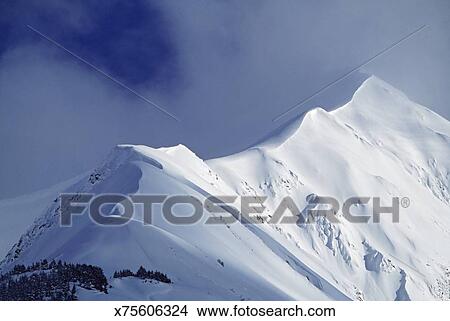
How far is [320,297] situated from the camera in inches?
5015

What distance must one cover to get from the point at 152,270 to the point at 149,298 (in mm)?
18929

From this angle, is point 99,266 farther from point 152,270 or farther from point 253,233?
point 253,233

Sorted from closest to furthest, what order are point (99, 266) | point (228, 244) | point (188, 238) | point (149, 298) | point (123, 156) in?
point (149, 298) → point (99, 266) → point (188, 238) → point (228, 244) → point (123, 156)

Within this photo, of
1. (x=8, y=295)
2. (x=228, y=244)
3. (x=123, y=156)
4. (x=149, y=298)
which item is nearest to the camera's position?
(x=149, y=298)

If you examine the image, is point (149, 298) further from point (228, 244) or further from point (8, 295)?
point (228, 244)

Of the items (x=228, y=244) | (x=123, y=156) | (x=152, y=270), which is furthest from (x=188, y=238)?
(x=123, y=156)

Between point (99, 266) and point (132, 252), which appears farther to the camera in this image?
point (132, 252)
